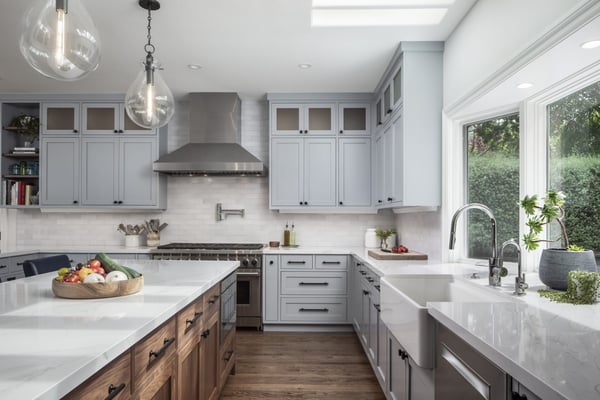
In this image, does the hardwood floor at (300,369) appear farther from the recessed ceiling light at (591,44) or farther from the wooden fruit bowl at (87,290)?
the recessed ceiling light at (591,44)

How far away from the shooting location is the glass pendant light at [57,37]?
55.6 inches

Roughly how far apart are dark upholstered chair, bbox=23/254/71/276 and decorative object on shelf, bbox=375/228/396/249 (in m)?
3.05

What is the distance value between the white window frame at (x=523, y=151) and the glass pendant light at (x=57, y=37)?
235 cm

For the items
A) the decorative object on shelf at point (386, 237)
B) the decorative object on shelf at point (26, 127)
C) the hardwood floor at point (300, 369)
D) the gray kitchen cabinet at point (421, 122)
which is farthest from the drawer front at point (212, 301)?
the decorative object on shelf at point (26, 127)

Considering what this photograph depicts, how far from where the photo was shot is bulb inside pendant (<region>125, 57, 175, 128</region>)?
2225 mm

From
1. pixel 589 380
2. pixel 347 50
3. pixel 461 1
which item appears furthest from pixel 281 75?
pixel 589 380

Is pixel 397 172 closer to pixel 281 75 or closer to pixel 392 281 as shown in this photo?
pixel 392 281

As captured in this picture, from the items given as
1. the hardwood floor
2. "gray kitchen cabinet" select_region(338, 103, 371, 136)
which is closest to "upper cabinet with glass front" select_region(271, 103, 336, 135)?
"gray kitchen cabinet" select_region(338, 103, 371, 136)

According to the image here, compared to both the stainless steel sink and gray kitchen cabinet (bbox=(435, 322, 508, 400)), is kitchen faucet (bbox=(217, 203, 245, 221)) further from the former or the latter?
gray kitchen cabinet (bbox=(435, 322, 508, 400))

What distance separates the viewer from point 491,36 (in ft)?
7.84

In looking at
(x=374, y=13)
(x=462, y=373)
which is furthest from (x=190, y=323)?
(x=374, y=13)

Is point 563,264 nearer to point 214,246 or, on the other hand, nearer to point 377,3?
point 377,3

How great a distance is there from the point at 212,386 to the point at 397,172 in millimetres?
2258

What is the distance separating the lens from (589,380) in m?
0.83
